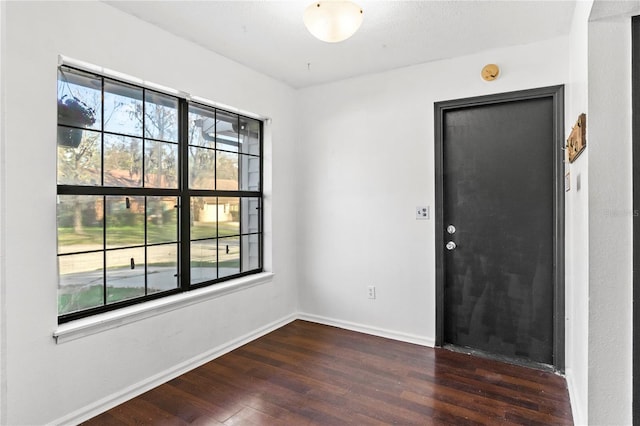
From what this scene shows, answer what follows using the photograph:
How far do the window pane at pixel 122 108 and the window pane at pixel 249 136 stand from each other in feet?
3.27

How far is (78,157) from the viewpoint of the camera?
7.18 ft

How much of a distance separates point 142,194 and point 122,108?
57 centimetres

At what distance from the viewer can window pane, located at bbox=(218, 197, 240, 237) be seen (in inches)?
124

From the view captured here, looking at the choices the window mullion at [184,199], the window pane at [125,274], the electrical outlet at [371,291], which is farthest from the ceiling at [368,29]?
the electrical outlet at [371,291]

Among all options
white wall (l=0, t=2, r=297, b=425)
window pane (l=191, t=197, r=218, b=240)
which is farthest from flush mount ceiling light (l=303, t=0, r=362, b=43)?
window pane (l=191, t=197, r=218, b=240)

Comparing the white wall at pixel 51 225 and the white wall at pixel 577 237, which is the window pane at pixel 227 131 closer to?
the white wall at pixel 51 225

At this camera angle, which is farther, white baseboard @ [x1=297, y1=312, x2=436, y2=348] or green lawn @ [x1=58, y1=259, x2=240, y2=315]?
white baseboard @ [x1=297, y1=312, x2=436, y2=348]

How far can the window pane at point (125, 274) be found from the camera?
2367mm

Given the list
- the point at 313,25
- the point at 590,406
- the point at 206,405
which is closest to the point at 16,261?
the point at 206,405

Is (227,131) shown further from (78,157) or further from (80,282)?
(80,282)

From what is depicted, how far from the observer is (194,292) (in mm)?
2799

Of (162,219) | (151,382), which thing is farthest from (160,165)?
(151,382)

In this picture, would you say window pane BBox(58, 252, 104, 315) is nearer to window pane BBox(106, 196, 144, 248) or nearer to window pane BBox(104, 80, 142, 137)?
window pane BBox(106, 196, 144, 248)

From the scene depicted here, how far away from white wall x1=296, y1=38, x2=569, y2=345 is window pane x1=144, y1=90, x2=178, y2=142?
1391 millimetres
